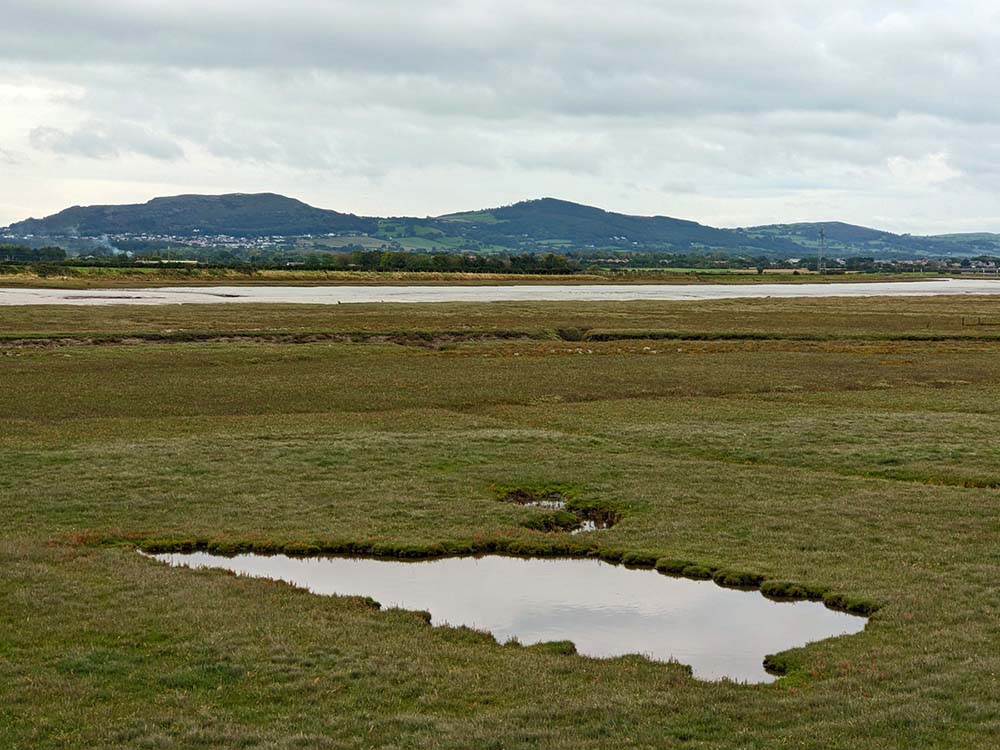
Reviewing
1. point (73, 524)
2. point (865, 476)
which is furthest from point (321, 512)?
point (865, 476)

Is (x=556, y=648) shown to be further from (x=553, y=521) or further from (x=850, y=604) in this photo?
(x=553, y=521)

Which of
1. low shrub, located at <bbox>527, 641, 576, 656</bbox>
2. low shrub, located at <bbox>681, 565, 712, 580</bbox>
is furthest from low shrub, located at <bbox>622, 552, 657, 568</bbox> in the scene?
low shrub, located at <bbox>527, 641, 576, 656</bbox>

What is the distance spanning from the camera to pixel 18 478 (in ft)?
110

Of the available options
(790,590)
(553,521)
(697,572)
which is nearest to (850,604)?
(790,590)

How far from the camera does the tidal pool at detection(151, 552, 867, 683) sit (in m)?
21.0

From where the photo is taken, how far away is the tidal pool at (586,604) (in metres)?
21.0

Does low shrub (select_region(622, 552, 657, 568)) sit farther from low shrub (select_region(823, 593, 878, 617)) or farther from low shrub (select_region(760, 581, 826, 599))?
low shrub (select_region(823, 593, 878, 617))

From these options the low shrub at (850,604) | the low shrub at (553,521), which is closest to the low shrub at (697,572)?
the low shrub at (850,604)

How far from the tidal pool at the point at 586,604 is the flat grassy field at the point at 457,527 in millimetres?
806

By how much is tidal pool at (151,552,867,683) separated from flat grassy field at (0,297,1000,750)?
806 mm

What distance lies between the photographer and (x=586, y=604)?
931 inches

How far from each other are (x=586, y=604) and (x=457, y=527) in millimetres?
6293

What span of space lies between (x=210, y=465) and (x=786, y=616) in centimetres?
2080

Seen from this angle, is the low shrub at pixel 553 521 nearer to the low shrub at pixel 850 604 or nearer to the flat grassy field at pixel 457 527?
the flat grassy field at pixel 457 527
